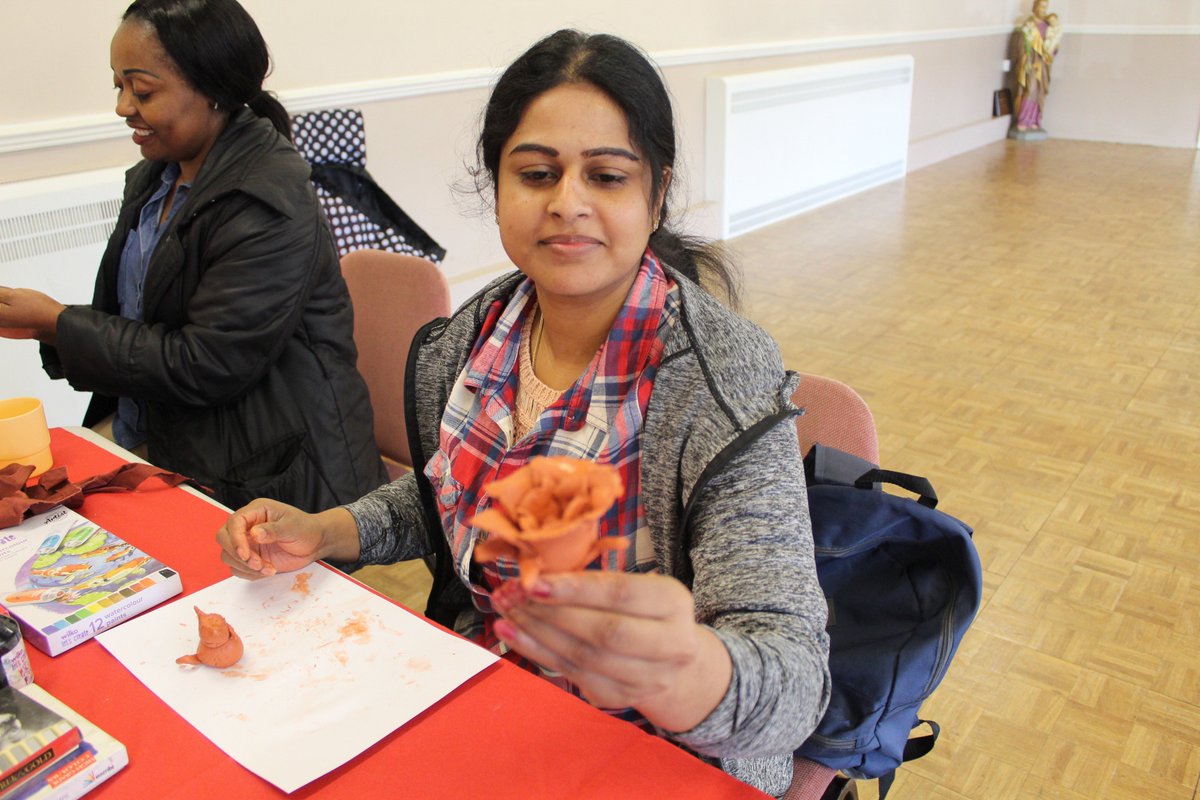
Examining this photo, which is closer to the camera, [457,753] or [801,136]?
[457,753]

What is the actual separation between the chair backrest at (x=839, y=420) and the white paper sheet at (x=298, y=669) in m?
0.57

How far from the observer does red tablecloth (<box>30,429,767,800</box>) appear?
32.3 inches

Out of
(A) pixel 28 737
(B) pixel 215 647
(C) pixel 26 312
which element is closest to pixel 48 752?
(A) pixel 28 737

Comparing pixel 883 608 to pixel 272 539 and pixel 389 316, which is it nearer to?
pixel 272 539

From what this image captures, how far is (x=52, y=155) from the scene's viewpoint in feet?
9.12

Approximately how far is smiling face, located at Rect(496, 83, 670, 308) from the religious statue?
9.08m

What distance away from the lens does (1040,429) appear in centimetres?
323

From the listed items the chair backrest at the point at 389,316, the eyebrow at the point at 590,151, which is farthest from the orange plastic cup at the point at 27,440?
the eyebrow at the point at 590,151

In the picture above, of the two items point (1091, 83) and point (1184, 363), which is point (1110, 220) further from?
point (1091, 83)

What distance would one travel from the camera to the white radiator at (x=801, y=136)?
5.40 m

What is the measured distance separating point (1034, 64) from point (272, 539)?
31.3 feet

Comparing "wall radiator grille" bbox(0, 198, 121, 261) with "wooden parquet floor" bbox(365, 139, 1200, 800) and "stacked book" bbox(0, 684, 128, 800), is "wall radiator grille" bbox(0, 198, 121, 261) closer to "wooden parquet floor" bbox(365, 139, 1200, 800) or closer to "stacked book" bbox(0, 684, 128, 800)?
"wooden parquet floor" bbox(365, 139, 1200, 800)

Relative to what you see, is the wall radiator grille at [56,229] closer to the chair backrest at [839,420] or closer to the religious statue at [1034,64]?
the chair backrest at [839,420]

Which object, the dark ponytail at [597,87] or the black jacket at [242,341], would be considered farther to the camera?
the black jacket at [242,341]
